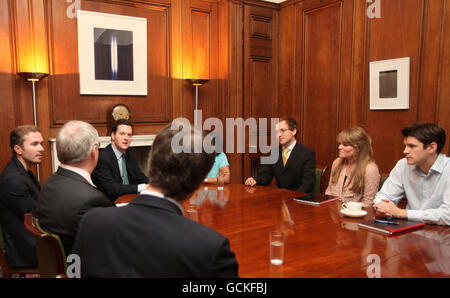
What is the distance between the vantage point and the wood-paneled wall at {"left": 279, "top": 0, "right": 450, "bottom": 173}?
3.61 m

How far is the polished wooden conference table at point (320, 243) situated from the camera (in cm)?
143

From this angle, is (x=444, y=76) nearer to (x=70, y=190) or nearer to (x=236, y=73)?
(x=236, y=73)

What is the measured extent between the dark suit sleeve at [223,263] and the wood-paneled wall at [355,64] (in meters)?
3.31

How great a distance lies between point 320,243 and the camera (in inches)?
68.0

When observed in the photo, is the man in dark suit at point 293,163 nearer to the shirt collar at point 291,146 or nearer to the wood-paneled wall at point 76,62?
the shirt collar at point 291,146

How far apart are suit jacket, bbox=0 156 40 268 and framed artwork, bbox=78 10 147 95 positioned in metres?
2.15

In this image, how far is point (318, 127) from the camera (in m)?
4.98

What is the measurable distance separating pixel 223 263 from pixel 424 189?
1.88m

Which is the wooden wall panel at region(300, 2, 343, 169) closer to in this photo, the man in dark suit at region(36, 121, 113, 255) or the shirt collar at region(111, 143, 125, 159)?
the shirt collar at region(111, 143, 125, 159)

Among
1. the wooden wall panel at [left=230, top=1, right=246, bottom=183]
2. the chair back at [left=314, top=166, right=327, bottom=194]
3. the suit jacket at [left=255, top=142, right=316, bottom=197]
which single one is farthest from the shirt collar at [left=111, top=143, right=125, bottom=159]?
the wooden wall panel at [left=230, top=1, right=246, bottom=183]

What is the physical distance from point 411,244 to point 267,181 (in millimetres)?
Result: 2096

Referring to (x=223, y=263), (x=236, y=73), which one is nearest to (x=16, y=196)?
(x=223, y=263)
